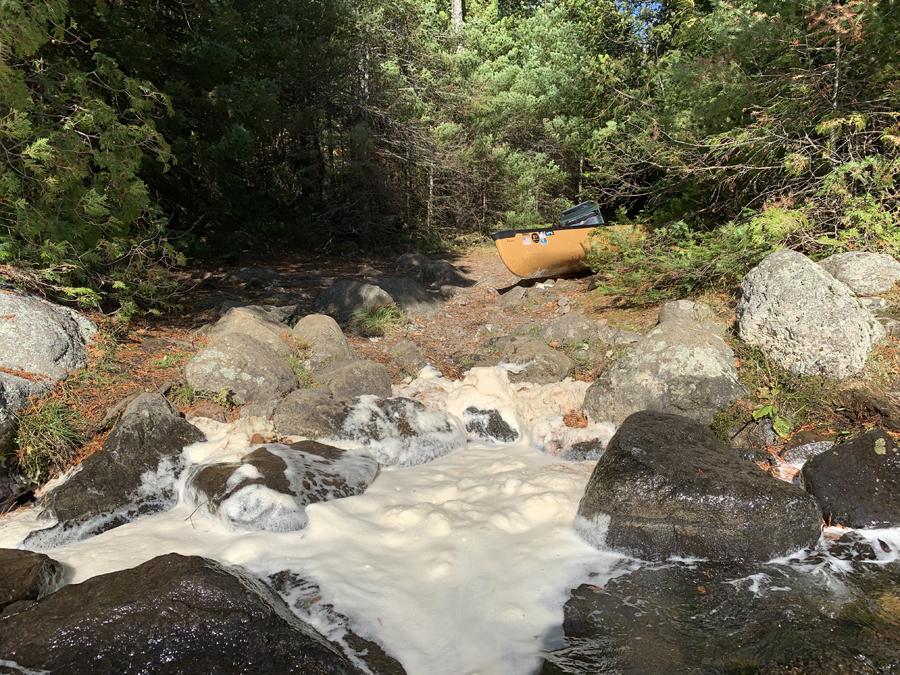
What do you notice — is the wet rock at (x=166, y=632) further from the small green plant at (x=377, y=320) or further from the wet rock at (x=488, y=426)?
the small green plant at (x=377, y=320)

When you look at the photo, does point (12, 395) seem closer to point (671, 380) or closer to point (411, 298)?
point (411, 298)

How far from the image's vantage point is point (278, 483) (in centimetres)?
404

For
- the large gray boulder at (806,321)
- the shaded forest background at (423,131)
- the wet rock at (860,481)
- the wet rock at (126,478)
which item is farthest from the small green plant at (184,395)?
the large gray boulder at (806,321)

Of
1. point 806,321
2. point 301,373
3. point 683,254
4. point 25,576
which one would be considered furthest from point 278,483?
point 683,254

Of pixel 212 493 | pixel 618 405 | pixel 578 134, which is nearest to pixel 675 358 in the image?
pixel 618 405

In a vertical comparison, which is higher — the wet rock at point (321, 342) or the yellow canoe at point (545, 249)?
the yellow canoe at point (545, 249)

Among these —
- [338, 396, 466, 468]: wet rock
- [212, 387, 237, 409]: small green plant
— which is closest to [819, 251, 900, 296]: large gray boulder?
[338, 396, 466, 468]: wet rock

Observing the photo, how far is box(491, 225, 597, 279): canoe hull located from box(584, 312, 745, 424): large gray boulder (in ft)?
13.6

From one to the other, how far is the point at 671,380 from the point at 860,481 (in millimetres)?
1647

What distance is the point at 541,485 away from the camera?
4418 millimetres

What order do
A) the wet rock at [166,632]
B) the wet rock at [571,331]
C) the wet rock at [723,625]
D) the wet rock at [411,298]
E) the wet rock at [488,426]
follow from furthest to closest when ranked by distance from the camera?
the wet rock at [411,298]
the wet rock at [571,331]
the wet rock at [488,426]
the wet rock at [723,625]
the wet rock at [166,632]

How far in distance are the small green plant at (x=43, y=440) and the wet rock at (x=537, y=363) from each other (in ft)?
13.4

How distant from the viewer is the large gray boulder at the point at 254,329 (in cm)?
611

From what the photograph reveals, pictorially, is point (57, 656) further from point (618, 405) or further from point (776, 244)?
point (776, 244)
